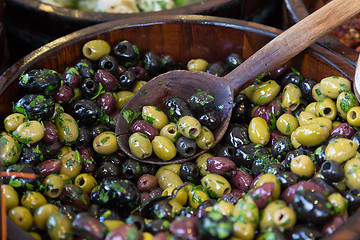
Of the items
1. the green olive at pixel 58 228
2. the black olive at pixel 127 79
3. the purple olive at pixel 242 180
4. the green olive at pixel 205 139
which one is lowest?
the purple olive at pixel 242 180

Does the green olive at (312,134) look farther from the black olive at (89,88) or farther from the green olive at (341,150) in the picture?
the black olive at (89,88)

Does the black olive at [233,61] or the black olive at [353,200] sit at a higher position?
the black olive at [233,61]

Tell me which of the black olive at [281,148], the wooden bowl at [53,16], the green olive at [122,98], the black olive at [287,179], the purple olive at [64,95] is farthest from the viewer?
the wooden bowl at [53,16]

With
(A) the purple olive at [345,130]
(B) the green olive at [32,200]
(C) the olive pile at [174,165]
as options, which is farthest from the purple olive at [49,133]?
(A) the purple olive at [345,130]

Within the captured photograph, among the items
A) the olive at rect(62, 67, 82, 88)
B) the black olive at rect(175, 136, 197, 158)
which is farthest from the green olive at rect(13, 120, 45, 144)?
the black olive at rect(175, 136, 197, 158)

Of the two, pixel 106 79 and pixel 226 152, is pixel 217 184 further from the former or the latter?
pixel 106 79

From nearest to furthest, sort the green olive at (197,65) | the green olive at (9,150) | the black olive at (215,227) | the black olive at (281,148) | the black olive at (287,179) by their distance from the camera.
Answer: the black olive at (215,227), the black olive at (287,179), the green olive at (9,150), the black olive at (281,148), the green olive at (197,65)

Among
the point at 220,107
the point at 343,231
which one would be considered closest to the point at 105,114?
the point at 220,107

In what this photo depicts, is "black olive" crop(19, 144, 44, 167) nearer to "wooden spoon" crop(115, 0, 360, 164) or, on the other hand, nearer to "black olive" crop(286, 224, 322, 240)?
"wooden spoon" crop(115, 0, 360, 164)
